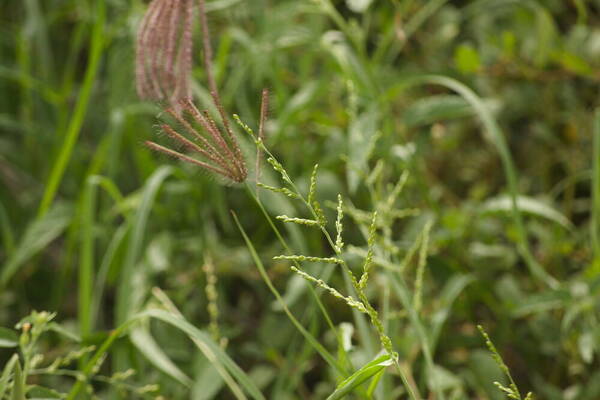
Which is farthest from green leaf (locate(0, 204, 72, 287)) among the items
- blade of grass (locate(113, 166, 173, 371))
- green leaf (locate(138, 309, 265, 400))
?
green leaf (locate(138, 309, 265, 400))

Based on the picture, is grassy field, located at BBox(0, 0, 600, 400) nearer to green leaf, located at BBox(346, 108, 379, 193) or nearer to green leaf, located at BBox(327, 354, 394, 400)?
green leaf, located at BBox(346, 108, 379, 193)

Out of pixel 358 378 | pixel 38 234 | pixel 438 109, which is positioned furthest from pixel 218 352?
pixel 38 234

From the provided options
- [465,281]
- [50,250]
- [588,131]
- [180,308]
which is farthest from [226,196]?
[588,131]

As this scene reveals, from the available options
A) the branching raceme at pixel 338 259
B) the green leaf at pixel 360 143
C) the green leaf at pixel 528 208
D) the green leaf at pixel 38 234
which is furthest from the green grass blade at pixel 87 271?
the green leaf at pixel 528 208

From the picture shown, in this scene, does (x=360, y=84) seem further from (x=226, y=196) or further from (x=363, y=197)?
(x=226, y=196)

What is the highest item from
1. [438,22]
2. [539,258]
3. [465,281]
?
[438,22]

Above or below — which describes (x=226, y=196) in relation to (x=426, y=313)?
above

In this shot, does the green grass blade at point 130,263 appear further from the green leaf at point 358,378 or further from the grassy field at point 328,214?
the green leaf at point 358,378
